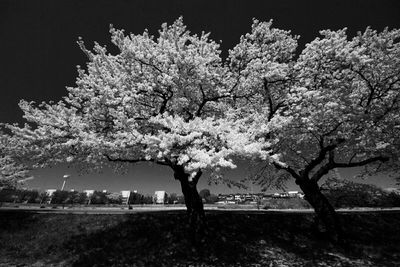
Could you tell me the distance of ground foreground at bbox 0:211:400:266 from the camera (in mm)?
11805

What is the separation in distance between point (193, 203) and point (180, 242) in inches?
94.3

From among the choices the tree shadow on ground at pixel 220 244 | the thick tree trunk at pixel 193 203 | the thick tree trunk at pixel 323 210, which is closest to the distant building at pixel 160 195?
the tree shadow on ground at pixel 220 244

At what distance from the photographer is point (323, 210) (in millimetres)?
16422

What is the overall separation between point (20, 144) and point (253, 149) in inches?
487

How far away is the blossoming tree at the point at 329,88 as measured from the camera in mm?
13156

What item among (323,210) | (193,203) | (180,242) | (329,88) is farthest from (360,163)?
(180,242)

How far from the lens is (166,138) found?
8.92m

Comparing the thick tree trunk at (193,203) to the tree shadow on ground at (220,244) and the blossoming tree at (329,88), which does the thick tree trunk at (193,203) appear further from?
the blossoming tree at (329,88)

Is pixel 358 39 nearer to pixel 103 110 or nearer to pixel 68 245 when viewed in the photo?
pixel 103 110

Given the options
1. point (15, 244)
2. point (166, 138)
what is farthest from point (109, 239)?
point (166, 138)

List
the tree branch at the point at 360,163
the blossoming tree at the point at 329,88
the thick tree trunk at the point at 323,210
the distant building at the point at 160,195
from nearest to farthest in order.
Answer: the blossoming tree at the point at 329,88, the thick tree trunk at the point at 323,210, the tree branch at the point at 360,163, the distant building at the point at 160,195

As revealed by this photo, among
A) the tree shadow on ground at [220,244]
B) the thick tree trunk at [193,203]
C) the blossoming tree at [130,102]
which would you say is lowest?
the tree shadow on ground at [220,244]

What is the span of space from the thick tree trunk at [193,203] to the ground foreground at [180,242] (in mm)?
713

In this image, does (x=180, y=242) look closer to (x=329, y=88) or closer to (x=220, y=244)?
(x=220, y=244)
